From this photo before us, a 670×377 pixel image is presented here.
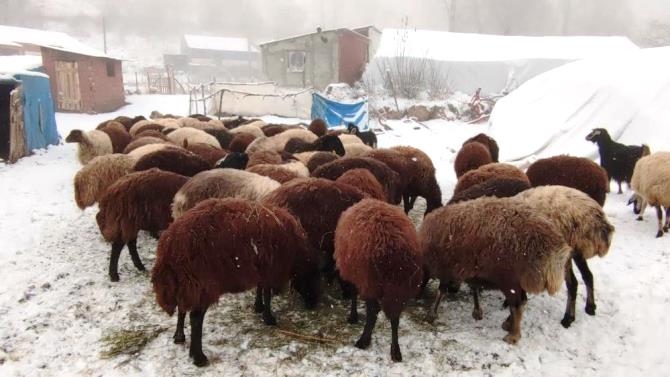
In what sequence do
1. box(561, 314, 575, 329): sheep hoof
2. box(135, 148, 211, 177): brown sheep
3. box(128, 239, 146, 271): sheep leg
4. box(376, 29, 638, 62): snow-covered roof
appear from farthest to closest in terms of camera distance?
box(376, 29, 638, 62): snow-covered roof, box(135, 148, 211, 177): brown sheep, box(128, 239, 146, 271): sheep leg, box(561, 314, 575, 329): sheep hoof

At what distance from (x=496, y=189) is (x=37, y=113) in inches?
552

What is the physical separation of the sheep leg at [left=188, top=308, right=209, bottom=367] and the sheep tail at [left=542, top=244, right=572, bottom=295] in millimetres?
3038

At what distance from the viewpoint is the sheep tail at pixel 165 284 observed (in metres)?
3.62

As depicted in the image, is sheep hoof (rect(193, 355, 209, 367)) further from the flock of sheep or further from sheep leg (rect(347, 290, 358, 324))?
sheep leg (rect(347, 290, 358, 324))

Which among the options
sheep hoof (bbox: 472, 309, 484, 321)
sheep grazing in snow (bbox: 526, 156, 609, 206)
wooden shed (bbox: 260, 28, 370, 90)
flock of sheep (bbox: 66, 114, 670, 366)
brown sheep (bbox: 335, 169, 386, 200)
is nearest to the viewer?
flock of sheep (bbox: 66, 114, 670, 366)

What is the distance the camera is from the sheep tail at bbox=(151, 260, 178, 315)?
362 centimetres

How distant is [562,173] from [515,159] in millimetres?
6961

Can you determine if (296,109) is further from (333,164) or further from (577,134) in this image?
(333,164)

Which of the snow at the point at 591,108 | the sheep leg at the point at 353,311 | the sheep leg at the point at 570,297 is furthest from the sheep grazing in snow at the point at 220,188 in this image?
the snow at the point at 591,108

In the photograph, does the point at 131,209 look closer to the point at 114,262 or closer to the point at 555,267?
the point at 114,262

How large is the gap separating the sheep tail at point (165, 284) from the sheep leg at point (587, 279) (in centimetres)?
393

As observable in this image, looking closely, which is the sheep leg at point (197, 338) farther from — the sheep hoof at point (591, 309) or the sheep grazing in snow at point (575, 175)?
the sheep grazing in snow at point (575, 175)

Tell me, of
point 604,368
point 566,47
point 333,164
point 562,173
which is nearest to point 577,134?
point 562,173

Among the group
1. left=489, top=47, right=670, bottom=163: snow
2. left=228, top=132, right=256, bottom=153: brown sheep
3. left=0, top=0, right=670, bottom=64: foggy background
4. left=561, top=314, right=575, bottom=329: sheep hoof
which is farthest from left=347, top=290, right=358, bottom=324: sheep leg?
left=0, top=0, right=670, bottom=64: foggy background
